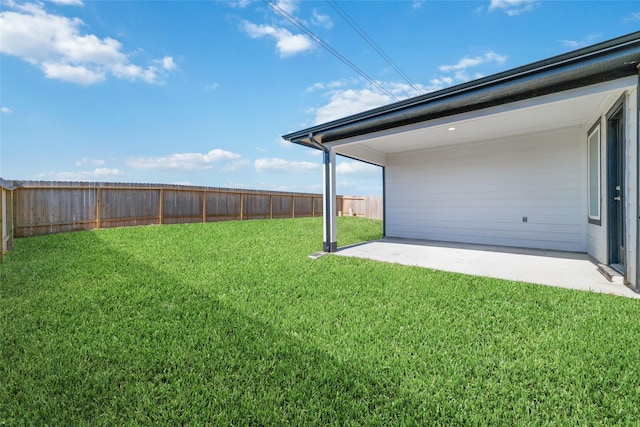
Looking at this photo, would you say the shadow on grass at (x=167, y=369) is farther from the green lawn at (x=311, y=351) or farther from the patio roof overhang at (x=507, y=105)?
the patio roof overhang at (x=507, y=105)

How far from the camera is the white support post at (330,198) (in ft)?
19.6

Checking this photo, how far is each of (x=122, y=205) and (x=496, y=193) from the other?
10632mm

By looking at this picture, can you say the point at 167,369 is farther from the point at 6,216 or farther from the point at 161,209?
the point at 161,209

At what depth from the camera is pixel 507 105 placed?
4.12m

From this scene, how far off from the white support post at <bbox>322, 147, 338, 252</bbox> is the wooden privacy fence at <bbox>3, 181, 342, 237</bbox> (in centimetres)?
648

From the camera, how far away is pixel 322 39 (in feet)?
29.6

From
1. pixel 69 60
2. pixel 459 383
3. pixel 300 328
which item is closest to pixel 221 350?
pixel 300 328

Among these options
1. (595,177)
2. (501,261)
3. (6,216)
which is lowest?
(501,261)

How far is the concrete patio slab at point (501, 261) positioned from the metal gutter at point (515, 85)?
2540mm

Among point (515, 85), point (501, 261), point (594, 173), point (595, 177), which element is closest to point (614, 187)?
point (595, 177)

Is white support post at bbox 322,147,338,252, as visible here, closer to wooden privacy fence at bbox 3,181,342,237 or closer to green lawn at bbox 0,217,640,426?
green lawn at bbox 0,217,640,426

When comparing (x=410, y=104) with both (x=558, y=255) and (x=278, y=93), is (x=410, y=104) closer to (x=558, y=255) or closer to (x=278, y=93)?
(x=558, y=255)

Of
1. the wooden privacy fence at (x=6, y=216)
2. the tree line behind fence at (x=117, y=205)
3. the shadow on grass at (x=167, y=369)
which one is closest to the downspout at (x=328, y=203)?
the shadow on grass at (x=167, y=369)

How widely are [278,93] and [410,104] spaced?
5.76 meters
